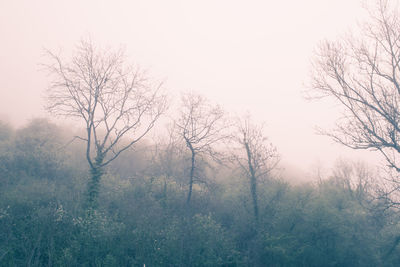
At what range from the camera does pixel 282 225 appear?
1888 cm

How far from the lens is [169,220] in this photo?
17000mm

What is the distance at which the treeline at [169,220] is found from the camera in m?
12.4

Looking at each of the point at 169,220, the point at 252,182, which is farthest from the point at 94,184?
the point at 252,182

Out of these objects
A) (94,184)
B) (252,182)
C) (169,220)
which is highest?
(252,182)

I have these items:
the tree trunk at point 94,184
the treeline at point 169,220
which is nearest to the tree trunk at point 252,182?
the treeline at point 169,220

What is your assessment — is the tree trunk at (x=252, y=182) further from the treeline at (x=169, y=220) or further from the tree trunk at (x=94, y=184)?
the tree trunk at (x=94, y=184)

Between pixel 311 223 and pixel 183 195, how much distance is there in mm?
10723

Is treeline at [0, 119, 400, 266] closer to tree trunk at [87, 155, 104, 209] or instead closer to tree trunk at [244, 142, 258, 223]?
tree trunk at [87, 155, 104, 209]

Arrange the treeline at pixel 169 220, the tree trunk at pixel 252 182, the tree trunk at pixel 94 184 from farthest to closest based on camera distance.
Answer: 1. the tree trunk at pixel 252 182
2. the tree trunk at pixel 94 184
3. the treeline at pixel 169 220

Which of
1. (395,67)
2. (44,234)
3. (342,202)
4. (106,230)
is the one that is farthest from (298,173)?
(44,234)

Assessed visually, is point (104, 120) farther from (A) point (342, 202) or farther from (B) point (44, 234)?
(A) point (342, 202)

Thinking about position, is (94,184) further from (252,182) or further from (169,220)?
(252,182)

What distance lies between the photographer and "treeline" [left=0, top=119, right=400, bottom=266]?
1243 centimetres

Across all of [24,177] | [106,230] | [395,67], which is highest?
[395,67]
